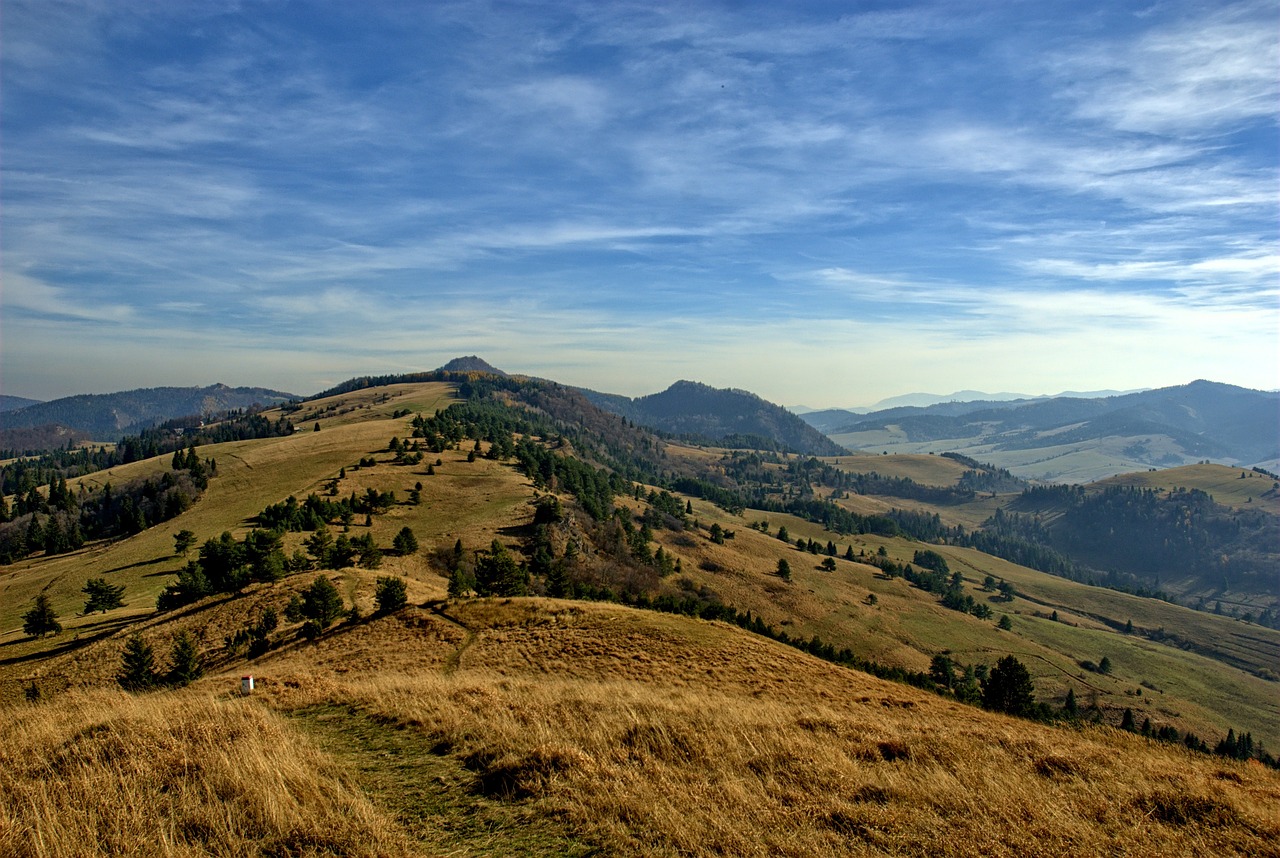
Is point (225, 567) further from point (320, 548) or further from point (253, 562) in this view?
point (320, 548)

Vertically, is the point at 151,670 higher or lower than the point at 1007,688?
higher

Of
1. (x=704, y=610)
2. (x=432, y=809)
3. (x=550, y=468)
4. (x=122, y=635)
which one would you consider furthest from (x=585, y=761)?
(x=550, y=468)

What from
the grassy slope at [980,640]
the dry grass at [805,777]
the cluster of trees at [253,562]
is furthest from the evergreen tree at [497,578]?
the grassy slope at [980,640]

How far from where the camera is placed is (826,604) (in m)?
135

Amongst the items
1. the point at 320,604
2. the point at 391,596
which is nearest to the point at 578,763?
the point at 391,596

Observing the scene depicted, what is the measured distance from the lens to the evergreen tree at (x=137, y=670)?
36.9 m

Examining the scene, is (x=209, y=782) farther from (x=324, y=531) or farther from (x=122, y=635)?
(x=324, y=531)

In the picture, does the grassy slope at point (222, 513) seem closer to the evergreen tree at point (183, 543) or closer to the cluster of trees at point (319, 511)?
the evergreen tree at point (183, 543)

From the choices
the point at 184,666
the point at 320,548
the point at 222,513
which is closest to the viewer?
the point at 184,666

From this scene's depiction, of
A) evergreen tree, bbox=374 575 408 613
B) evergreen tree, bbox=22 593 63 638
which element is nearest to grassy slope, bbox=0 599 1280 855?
evergreen tree, bbox=374 575 408 613

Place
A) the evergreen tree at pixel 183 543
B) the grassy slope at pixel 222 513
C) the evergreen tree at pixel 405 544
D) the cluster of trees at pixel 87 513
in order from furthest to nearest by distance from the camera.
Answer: the cluster of trees at pixel 87 513 < the evergreen tree at pixel 183 543 < the evergreen tree at pixel 405 544 < the grassy slope at pixel 222 513

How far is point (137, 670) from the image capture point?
37156mm

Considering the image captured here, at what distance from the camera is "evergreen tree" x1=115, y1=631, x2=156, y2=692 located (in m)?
36.9

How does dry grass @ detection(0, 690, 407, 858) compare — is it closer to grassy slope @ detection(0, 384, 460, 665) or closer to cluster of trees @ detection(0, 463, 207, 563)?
grassy slope @ detection(0, 384, 460, 665)
